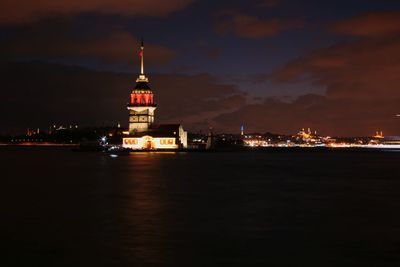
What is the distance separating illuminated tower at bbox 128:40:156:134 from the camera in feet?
419

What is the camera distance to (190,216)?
23.2 meters

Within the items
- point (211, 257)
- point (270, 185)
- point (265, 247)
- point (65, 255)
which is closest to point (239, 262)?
point (211, 257)

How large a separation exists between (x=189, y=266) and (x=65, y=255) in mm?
3538

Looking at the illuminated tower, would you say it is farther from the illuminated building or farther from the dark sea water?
the dark sea water

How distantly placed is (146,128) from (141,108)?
4.79 metres

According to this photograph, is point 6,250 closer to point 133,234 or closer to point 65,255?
point 65,255

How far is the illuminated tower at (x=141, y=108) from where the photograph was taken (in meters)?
128

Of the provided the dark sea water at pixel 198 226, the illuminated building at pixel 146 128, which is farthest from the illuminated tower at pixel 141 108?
the dark sea water at pixel 198 226

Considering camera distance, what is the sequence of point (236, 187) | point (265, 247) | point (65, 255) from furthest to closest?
point (236, 187) < point (265, 247) < point (65, 255)

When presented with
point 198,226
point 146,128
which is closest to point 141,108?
point 146,128

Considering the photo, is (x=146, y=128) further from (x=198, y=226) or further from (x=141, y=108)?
(x=198, y=226)

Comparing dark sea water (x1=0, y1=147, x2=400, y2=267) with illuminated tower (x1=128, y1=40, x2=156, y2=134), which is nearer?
dark sea water (x1=0, y1=147, x2=400, y2=267)

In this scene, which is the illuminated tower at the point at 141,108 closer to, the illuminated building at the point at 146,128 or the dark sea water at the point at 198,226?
the illuminated building at the point at 146,128

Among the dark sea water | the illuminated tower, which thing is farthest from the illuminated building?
the dark sea water
